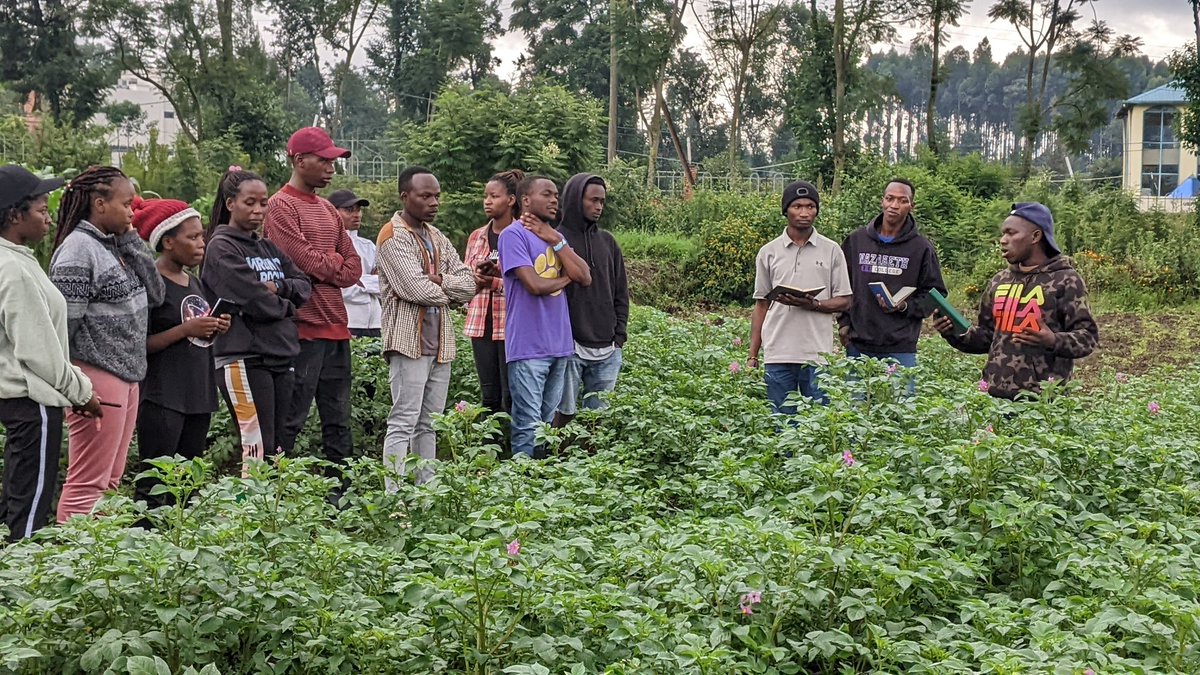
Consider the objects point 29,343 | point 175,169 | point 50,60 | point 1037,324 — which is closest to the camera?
point 29,343

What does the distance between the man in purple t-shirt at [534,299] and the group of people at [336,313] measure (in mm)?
11

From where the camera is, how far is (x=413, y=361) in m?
5.95

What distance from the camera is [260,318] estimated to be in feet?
17.6

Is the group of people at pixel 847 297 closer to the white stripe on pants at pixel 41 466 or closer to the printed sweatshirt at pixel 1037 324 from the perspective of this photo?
the printed sweatshirt at pixel 1037 324

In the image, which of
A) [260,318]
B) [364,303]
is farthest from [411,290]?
[364,303]

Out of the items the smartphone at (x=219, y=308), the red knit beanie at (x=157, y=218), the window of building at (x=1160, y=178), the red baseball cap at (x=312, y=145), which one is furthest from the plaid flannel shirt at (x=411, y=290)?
the window of building at (x=1160, y=178)

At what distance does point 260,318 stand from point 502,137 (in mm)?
11390

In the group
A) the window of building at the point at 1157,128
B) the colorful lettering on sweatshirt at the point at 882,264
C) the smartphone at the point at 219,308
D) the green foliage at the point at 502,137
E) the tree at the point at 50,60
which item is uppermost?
the tree at the point at 50,60

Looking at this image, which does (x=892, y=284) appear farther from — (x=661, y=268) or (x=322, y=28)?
(x=322, y=28)

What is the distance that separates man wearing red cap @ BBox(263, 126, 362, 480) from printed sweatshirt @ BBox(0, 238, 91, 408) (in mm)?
1368

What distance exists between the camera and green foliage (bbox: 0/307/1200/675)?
285 centimetres

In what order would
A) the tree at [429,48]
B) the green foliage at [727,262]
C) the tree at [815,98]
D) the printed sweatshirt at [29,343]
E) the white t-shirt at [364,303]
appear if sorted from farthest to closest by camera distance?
the tree at [429,48] → the tree at [815,98] → the green foliage at [727,262] → the white t-shirt at [364,303] → the printed sweatshirt at [29,343]

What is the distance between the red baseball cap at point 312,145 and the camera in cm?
587

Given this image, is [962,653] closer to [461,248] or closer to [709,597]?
[709,597]
